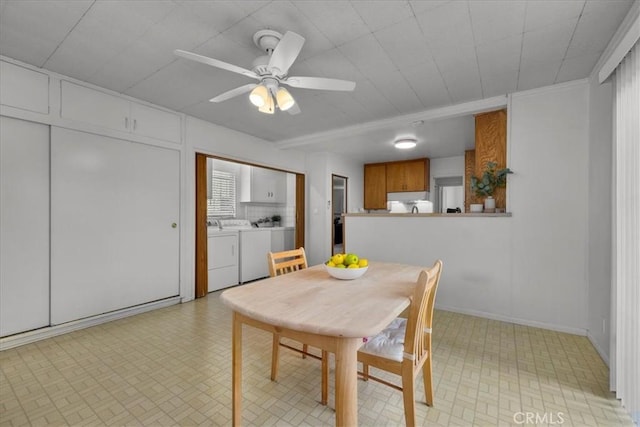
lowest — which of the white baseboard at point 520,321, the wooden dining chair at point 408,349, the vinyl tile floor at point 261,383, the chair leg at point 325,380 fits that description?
the vinyl tile floor at point 261,383

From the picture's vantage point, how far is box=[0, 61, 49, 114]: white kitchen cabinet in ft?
7.89

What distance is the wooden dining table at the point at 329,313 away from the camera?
110cm

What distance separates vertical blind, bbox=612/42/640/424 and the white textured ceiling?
504 mm

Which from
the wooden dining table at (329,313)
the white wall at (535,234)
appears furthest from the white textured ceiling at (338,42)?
the wooden dining table at (329,313)

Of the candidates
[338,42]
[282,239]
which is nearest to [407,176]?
[282,239]

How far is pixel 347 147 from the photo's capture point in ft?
17.2

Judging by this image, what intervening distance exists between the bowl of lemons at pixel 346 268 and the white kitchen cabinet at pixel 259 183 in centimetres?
405

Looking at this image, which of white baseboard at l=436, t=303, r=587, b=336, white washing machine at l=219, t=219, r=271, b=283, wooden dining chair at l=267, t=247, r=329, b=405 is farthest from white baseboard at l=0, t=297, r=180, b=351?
white baseboard at l=436, t=303, r=587, b=336

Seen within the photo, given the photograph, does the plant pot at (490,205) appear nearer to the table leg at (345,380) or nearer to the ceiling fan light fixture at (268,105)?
the ceiling fan light fixture at (268,105)

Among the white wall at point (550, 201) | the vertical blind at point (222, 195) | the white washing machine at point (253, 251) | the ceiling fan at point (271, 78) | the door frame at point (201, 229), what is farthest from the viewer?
the vertical blind at point (222, 195)

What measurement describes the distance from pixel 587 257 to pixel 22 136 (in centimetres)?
512

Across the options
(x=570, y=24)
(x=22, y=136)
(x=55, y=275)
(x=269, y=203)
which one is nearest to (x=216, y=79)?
(x=22, y=136)

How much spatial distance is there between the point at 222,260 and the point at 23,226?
2.18m

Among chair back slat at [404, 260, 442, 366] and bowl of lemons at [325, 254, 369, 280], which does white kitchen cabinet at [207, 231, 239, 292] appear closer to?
bowl of lemons at [325, 254, 369, 280]
